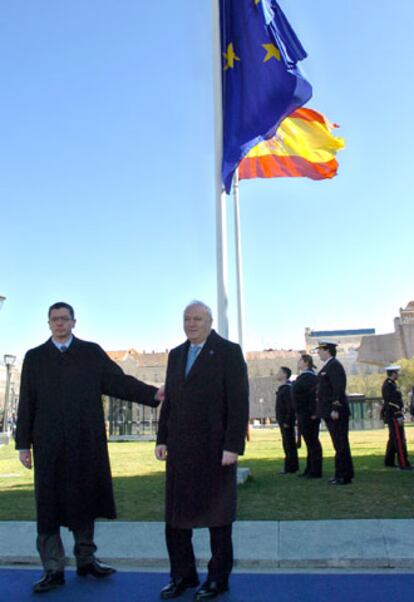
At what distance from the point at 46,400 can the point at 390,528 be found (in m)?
3.58

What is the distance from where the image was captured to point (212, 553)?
15.4ft

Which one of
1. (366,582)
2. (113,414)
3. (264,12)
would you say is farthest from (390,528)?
(113,414)

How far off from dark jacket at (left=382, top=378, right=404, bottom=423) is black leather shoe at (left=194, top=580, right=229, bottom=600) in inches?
305

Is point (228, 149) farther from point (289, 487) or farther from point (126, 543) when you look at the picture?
point (126, 543)

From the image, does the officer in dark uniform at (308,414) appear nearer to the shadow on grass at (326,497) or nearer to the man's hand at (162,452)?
the shadow on grass at (326,497)

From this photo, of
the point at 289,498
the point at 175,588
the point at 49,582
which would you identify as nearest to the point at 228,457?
the point at 175,588

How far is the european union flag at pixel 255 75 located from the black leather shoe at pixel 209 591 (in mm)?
6604

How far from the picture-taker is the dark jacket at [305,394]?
1067 cm

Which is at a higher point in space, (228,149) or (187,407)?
(228,149)

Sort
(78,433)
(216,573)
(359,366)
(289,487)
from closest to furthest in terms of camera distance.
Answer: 1. (216,573)
2. (78,433)
3. (289,487)
4. (359,366)

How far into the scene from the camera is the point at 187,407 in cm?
477

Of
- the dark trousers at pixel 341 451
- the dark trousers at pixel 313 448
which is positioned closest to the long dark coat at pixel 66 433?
the dark trousers at pixel 341 451

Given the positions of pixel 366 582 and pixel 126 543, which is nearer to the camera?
pixel 366 582

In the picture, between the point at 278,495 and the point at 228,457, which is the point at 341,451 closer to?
the point at 278,495
